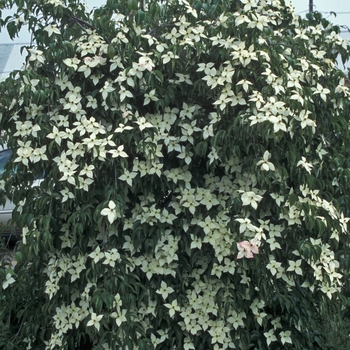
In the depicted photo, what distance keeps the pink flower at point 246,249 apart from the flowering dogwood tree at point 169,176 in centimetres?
1

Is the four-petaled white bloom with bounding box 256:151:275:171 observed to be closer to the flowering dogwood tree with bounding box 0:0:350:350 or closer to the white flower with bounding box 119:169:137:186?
the flowering dogwood tree with bounding box 0:0:350:350

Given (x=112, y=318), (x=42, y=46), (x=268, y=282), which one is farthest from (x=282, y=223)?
(x=42, y=46)

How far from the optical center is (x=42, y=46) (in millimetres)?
3348

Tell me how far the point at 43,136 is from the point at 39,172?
0.84 ft

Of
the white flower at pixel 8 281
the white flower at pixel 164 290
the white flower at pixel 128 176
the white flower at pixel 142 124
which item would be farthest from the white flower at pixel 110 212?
the white flower at pixel 8 281

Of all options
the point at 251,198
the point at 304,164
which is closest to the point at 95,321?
the point at 251,198

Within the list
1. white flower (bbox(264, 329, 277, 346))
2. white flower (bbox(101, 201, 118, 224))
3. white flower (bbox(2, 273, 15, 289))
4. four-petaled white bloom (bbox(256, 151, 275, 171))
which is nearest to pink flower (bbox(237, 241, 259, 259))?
four-petaled white bloom (bbox(256, 151, 275, 171))

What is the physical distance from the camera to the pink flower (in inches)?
114

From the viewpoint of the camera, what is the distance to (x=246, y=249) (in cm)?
289

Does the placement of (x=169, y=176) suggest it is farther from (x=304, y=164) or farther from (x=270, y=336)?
(x=270, y=336)

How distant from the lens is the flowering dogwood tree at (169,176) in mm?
3047

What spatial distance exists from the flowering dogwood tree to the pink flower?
0.03 ft

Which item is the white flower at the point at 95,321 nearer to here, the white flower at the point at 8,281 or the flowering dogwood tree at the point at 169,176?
the flowering dogwood tree at the point at 169,176

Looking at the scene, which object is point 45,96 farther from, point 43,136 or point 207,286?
point 207,286
